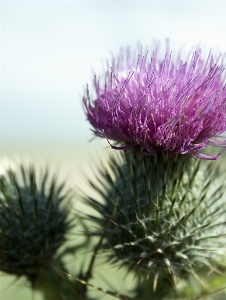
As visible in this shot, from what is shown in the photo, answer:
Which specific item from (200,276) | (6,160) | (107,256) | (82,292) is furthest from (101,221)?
(6,160)

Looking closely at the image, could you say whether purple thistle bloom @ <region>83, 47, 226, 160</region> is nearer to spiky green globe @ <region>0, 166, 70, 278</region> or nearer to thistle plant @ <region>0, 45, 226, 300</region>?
thistle plant @ <region>0, 45, 226, 300</region>

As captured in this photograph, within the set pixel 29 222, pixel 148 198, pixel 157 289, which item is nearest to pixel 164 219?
pixel 148 198

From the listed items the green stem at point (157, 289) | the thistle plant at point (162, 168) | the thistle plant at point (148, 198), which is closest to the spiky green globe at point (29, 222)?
the thistle plant at point (148, 198)

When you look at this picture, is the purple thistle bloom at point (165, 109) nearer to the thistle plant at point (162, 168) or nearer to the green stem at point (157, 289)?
the thistle plant at point (162, 168)

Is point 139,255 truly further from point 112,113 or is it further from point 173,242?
point 112,113

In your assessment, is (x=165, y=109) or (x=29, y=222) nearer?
(x=165, y=109)

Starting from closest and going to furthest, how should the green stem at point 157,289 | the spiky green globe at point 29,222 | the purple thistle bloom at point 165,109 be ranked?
the purple thistle bloom at point 165,109
the green stem at point 157,289
the spiky green globe at point 29,222

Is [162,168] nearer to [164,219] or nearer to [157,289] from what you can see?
[164,219]
